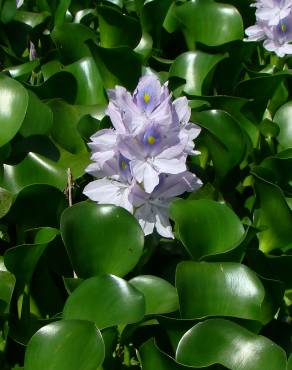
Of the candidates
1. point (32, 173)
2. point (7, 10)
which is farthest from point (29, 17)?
point (32, 173)

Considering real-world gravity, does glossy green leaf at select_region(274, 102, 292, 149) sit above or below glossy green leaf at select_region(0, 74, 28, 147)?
below

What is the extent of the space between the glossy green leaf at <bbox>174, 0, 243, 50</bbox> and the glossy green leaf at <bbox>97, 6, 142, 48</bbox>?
0.61 ft

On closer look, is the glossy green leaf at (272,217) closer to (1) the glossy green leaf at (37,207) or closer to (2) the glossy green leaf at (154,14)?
(1) the glossy green leaf at (37,207)

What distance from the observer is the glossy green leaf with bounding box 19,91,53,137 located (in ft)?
6.15

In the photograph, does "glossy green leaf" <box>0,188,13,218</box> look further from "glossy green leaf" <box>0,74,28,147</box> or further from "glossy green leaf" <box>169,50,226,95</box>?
"glossy green leaf" <box>169,50,226,95</box>

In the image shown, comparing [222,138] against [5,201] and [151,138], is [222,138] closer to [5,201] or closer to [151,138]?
[151,138]

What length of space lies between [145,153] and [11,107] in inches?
18.0

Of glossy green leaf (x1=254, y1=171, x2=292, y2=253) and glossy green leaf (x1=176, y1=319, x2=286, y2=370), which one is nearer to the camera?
glossy green leaf (x1=176, y1=319, x2=286, y2=370)

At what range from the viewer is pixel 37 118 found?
6.16 ft

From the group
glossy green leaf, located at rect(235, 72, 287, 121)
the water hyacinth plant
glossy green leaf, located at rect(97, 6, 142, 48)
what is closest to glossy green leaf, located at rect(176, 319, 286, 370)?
the water hyacinth plant

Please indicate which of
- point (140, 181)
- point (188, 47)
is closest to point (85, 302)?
point (140, 181)

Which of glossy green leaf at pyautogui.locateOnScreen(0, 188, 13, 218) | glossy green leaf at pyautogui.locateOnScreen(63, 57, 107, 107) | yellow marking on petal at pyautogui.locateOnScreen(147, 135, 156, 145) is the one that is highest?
yellow marking on petal at pyautogui.locateOnScreen(147, 135, 156, 145)

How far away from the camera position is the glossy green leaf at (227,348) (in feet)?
4.18

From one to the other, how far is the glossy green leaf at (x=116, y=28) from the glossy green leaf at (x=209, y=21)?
19 centimetres
